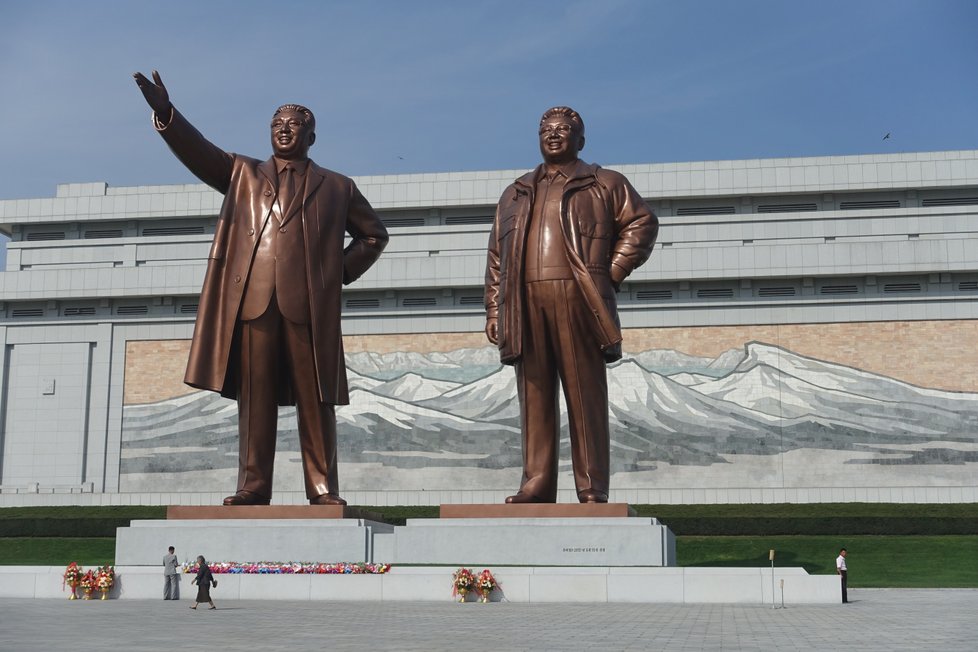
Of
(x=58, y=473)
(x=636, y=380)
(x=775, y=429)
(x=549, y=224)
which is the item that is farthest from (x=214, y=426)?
(x=549, y=224)

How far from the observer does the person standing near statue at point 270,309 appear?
10516 millimetres

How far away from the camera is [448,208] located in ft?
97.7

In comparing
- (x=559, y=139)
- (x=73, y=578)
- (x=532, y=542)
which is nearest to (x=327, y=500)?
(x=532, y=542)

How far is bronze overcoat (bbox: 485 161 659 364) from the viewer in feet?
33.8

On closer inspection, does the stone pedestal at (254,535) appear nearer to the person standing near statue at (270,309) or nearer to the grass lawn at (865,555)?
the person standing near statue at (270,309)

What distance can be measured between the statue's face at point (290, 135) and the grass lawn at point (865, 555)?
921 cm

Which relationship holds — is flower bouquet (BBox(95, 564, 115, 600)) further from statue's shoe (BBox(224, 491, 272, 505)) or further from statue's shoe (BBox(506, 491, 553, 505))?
statue's shoe (BBox(506, 491, 553, 505))

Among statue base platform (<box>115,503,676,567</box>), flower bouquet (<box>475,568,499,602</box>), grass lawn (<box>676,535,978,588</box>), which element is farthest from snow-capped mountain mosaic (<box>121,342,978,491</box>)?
flower bouquet (<box>475,568,499,602</box>)

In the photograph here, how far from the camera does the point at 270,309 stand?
1052 cm

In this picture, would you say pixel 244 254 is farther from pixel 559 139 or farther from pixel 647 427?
pixel 647 427

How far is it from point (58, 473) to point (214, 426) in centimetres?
436

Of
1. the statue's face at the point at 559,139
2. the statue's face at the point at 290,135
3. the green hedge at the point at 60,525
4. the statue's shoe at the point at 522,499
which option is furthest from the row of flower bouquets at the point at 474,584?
the green hedge at the point at 60,525

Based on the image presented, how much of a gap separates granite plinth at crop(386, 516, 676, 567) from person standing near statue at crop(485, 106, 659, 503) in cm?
42

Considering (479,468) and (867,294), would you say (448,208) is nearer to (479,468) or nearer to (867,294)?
(479,468)
